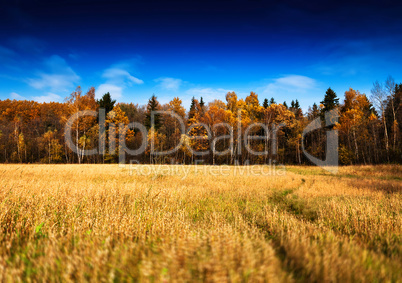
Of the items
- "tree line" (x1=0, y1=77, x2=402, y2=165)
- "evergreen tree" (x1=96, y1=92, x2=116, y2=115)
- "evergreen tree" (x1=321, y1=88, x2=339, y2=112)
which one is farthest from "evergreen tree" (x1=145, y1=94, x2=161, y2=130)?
"evergreen tree" (x1=321, y1=88, x2=339, y2=112)

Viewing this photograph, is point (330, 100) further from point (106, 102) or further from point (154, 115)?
point (106, 102)

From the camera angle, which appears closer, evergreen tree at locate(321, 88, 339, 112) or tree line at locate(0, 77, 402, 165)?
tree line at locate(0, 77, 402, 165)

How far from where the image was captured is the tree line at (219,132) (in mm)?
32750

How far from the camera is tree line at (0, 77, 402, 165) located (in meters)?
32.8

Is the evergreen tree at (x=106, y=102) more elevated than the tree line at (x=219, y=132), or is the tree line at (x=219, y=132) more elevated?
the evergreen tree at (x=106, y=102)

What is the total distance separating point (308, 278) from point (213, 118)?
34.1 metres

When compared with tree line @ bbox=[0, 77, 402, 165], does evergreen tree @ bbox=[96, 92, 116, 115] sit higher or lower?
higher

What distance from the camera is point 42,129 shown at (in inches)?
1825

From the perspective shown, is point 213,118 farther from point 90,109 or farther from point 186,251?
point 186,251

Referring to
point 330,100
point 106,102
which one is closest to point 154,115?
point 106,102

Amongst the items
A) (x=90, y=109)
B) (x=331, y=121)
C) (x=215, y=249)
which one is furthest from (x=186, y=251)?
(x=331, y=121)

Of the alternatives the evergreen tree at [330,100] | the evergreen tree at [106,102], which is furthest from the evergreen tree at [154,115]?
the evergreen tree at [330,100]

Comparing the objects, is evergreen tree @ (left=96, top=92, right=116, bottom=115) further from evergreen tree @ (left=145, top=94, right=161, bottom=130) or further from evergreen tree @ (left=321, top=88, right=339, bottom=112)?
evergreen tree @ (left=321, top=88, right=339, bottom=112)

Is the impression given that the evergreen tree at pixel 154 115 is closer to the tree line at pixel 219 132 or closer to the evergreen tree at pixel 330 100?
the tree line at pixel 219 132
